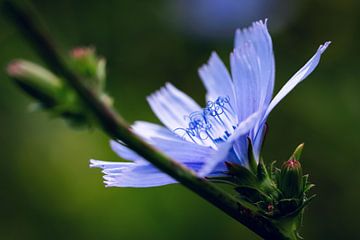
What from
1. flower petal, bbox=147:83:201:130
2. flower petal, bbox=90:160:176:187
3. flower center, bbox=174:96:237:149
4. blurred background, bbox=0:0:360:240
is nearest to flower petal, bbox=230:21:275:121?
flower center, bbox=174:96:237:149

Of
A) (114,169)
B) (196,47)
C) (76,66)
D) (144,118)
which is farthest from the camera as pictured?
(196,47)

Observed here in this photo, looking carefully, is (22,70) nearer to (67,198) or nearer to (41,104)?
(41,104)

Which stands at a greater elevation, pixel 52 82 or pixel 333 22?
pixel 333 22

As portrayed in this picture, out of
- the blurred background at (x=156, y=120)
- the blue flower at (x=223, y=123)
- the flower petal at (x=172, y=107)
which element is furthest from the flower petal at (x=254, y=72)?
the blurred background at (x=156, y=120)

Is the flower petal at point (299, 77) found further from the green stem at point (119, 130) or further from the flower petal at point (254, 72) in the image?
the green stem at point (119, 130)

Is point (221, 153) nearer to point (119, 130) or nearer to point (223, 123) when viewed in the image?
point (119, 130)

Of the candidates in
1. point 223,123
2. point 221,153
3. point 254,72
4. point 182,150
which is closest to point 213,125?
point 223,123

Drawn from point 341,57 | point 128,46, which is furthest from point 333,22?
point 128,46
